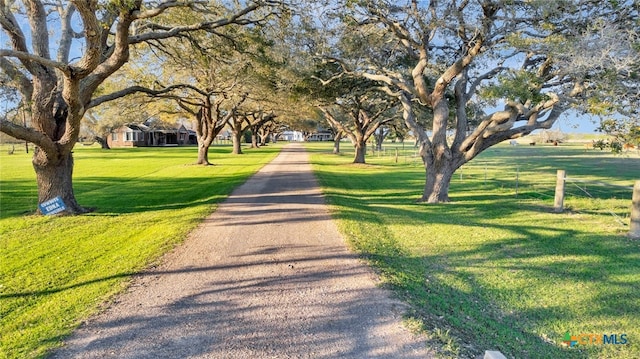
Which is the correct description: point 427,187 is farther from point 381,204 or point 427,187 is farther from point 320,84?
point 320,84

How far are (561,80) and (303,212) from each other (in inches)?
299

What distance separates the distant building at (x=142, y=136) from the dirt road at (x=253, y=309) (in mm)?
55221

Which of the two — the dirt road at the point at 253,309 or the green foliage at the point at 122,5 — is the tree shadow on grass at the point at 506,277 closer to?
the dirt road at the point at 253,309

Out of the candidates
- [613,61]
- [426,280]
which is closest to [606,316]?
[426,280]

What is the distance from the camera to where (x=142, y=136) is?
206 feet

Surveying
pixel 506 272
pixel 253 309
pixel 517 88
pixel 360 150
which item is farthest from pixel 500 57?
pixel 360 150

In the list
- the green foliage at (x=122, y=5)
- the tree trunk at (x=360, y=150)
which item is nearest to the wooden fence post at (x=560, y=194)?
the green foliage at (x=122, y=5)

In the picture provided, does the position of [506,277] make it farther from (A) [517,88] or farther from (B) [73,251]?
(B) [73,251]

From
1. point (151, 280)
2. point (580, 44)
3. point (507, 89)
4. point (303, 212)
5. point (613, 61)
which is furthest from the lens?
point (303, 212)

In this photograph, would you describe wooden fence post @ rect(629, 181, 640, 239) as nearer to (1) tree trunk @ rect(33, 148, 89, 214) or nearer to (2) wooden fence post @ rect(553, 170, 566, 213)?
(2) wooden fence post @ rect(553, 170, 566, 213)

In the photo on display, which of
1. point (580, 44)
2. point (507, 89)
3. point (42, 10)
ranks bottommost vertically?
point (507, 89)

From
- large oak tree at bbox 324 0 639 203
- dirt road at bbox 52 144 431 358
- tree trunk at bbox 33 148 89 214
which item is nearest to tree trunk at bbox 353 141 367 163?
large oak tree at bbox 324 0 639 203

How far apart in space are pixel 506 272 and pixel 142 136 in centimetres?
6616

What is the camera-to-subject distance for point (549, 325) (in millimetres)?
4352
